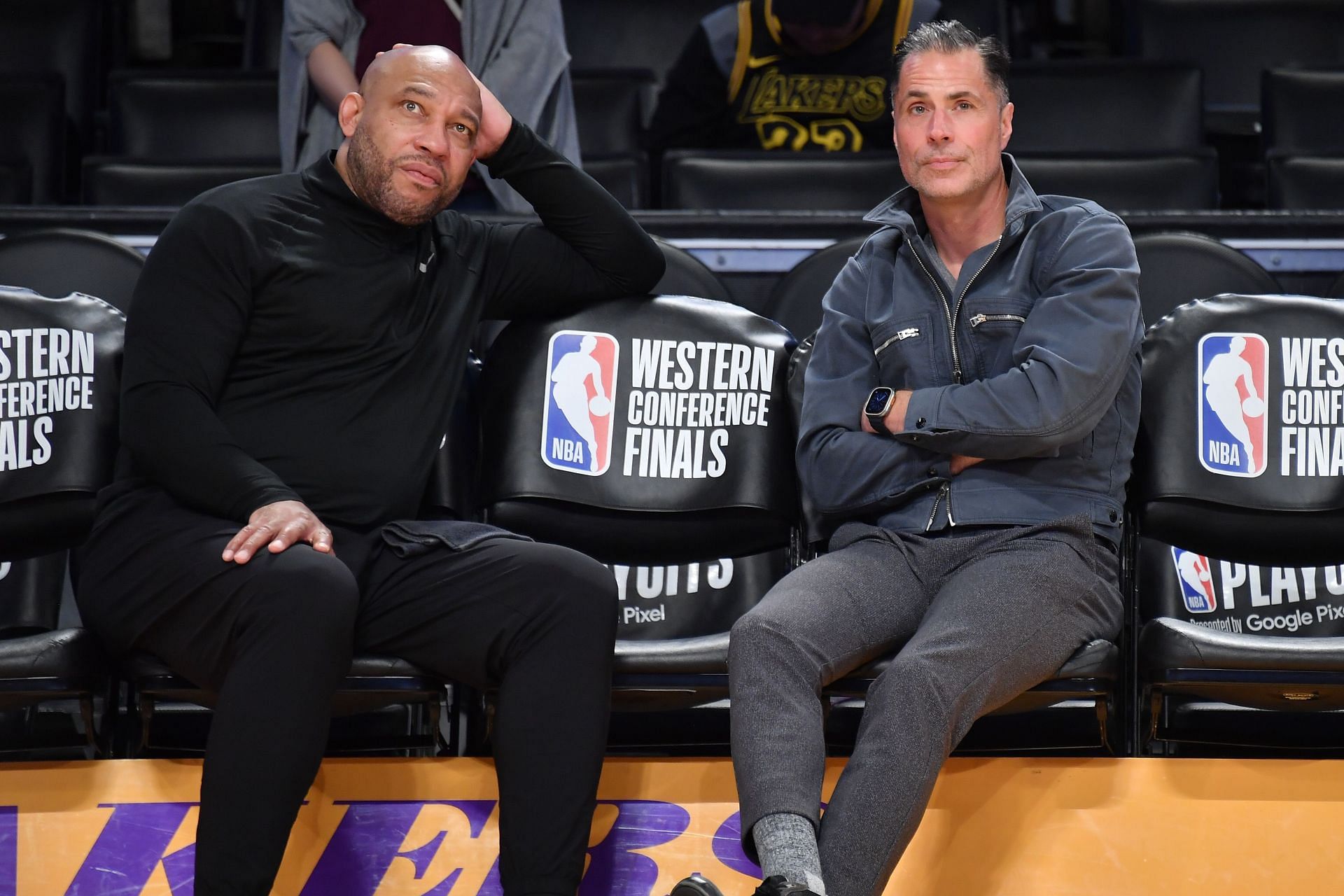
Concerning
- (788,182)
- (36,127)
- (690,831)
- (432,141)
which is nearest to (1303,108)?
(788,182)

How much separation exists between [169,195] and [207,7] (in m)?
1.59

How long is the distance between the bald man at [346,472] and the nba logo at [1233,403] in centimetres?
94

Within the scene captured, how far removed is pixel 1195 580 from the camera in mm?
2658

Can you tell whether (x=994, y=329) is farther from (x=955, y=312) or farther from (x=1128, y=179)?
(x=1128, y=179)

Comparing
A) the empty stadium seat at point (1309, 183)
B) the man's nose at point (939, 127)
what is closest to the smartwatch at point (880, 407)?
the man's nose at point (939, 127)

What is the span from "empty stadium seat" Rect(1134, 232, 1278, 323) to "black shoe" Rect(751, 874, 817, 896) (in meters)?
1.62

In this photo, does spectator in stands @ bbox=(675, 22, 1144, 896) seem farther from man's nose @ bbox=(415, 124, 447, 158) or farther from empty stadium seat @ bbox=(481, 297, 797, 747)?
man's nose @ bbox=(415, 124, 447, 158)

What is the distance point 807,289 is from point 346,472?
42.2 inches

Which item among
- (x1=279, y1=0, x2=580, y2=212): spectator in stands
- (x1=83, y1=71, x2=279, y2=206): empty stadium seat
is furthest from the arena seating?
(x1=279, y1=0, x2=580, y2=212): spectator in stands

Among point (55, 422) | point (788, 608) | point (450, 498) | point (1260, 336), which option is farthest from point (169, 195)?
point (1260, 336)

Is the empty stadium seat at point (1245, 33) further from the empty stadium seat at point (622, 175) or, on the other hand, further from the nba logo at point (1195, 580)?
the nba logo at point (1195, 580)

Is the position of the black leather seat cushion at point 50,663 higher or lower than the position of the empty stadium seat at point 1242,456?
lower

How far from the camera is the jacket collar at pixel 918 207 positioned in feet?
7.89

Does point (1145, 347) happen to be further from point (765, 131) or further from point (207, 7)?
point (207, 7)
